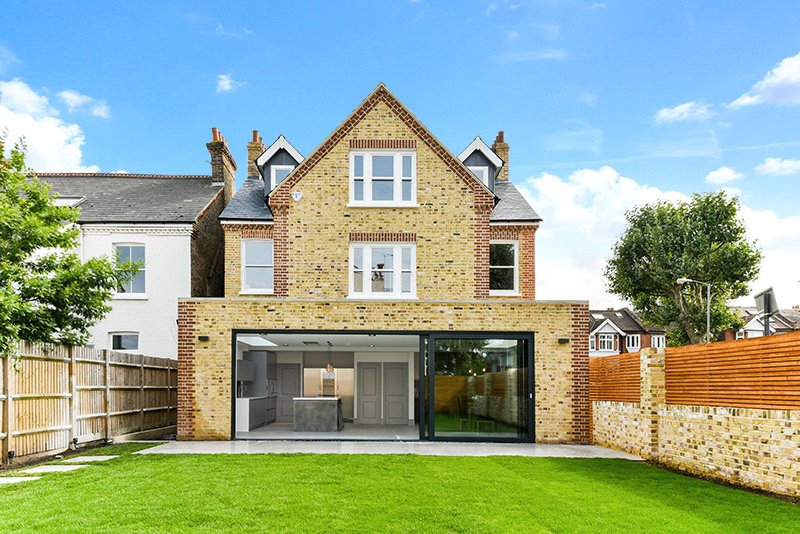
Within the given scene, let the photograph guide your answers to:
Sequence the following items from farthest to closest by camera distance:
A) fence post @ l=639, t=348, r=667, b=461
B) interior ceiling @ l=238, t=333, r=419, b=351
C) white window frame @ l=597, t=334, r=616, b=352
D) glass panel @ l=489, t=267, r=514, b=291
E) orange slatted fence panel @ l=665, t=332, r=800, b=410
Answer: white window frame @ l=597, t=334, r=616, b=352, glass panel @ l=489, t=267, r=514, b=291, interior ceiling @ l=238, t=333, r=419, b=351, fence post @ l=639, t=348, r=667, b=461, orange slatted fence panel @ l=665, t=332, r=800, b=410

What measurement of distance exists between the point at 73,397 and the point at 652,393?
1210 cm

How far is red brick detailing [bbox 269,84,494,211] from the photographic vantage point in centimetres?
2023

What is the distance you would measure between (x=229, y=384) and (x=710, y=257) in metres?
29.9

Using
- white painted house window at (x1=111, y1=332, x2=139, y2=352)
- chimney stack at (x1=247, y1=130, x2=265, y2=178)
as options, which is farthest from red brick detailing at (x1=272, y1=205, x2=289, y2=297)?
white painted house window at (x1=111, y1=332, x2=139, y2=352)

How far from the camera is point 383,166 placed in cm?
2055

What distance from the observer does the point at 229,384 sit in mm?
16859

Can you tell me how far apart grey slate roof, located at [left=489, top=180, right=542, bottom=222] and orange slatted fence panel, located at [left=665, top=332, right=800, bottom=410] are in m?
9.92

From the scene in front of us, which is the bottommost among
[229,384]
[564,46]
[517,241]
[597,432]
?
[597,432]

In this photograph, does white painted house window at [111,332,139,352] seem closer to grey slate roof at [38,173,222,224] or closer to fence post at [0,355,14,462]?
grey slate roof at [38,173,222,224]

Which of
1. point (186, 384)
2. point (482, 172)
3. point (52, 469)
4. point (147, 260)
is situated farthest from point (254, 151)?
point (52, 469)

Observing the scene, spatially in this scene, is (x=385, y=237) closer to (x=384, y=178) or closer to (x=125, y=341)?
(x=384, y=178)

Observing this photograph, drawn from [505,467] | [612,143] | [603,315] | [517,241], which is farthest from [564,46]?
[603,315]

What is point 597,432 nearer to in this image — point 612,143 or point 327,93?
point 612,143

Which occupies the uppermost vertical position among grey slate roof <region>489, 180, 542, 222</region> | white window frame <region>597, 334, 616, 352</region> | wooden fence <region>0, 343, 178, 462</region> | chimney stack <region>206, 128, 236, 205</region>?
chimney stack <region>206, 128, 236, 205</region>
